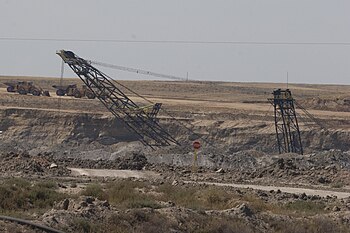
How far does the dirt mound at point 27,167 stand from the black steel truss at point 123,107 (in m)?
21.9

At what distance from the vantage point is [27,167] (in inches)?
1542

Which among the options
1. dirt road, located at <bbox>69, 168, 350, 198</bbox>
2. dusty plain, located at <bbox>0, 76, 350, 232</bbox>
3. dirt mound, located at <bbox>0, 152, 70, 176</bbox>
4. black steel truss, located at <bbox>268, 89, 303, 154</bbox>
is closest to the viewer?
dusty plain, located at <bbox>0, 76, 350, 232</bbox>

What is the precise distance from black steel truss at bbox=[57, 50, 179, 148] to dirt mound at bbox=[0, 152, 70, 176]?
21.9 meters

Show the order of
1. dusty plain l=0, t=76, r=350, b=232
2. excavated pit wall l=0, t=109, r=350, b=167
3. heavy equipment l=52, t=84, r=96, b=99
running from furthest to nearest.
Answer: heavy equipment l=52, t=84, r=96, b=99 < excavated pit wall l=0, t=109, r=350, b=167 < dusty plain l=0, t=76, r=350, b=232

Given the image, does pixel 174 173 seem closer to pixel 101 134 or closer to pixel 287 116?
pixel 287 116

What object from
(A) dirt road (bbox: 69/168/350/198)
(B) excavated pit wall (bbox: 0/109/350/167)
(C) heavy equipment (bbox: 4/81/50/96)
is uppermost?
(C) heavy equipment (bbox: 4/81/50/96)

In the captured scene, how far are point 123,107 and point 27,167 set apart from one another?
31.1 meters

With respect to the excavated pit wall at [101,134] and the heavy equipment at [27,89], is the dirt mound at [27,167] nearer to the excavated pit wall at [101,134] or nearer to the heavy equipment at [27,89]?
the excavated pit wall at [101,134]

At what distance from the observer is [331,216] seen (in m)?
23.1

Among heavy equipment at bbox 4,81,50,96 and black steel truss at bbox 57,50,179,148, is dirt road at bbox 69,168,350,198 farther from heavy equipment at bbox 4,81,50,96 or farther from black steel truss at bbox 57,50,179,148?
heavy equipment at bbox 4,81,50,96

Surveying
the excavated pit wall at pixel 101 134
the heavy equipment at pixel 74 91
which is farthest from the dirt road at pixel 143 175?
the heavy equipment at pixel 74 91

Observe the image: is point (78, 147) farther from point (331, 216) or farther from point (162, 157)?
point (331, 216)

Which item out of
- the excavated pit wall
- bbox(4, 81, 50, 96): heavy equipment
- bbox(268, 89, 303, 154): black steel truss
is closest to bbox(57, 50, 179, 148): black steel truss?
the excavated pit wall

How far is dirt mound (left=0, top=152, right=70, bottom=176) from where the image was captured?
38.3m
